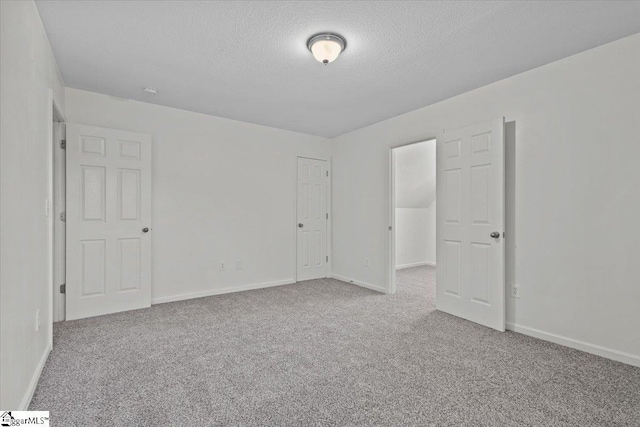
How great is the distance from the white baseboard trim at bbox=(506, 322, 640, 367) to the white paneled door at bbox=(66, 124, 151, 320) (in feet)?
12.9

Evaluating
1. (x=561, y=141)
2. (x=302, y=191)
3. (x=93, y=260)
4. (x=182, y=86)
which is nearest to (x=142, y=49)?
(x=182, y=86)

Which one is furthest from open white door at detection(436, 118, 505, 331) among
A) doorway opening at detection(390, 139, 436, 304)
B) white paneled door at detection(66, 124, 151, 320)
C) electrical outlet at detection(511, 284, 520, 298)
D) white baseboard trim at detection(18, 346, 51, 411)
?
white baseboard trim at detection(18, 346, 51, 411)

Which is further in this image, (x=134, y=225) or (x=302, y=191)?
(x=302, y=191)

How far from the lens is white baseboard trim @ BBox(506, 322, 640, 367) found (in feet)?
7.79

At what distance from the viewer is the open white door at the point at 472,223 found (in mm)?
3072

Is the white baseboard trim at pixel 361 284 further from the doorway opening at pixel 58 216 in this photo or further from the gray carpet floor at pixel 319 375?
the doorway opening at pixel 58 216

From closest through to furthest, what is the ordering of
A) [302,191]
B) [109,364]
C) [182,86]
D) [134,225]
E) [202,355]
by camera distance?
[109,364] → [202,355] → [182,86] → [134,225] → [302,191]

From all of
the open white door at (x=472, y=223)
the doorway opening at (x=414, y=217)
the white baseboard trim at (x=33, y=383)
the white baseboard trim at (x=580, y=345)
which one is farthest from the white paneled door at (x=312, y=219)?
the white baseboard trim at (x=33, y=383)

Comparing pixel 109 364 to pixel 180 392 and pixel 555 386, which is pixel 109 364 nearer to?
pixel 180 392

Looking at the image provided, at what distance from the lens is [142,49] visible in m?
2.58

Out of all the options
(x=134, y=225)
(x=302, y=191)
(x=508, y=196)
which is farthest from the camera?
(x=302, y=191)

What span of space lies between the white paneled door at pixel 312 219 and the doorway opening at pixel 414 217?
Result: 1182 mm

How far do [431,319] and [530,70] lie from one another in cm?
256

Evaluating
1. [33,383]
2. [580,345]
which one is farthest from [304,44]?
[580,345]
